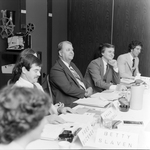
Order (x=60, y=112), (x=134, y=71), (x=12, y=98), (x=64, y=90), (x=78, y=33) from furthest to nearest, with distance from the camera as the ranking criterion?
(x=78, y=33), (x=134, y=71), (x=64, y=90), (x=60, y=112), (x=12, y=98)

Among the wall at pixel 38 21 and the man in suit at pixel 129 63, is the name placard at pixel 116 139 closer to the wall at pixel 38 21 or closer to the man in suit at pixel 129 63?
the man in suit at pixel 129 63

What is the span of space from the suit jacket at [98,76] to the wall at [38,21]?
221cm

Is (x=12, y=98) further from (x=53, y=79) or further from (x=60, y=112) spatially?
(x=53, y=79)

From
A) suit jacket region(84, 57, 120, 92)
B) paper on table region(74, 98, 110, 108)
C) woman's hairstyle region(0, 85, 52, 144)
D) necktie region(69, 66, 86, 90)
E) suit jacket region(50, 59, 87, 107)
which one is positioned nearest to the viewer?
woman's hairstyle region(0, 85, 52, 144)

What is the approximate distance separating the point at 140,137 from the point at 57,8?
5.41m

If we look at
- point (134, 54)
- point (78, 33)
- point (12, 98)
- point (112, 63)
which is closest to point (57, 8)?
point (78, 33)

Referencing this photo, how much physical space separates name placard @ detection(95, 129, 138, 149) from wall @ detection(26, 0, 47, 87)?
443cm

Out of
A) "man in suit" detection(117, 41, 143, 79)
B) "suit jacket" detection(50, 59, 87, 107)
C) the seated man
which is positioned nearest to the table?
the seated man

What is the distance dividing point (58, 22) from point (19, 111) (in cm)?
595

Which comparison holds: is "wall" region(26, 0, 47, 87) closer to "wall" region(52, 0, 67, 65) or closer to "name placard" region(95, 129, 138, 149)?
"wall" region(52, 0, 67, 65)

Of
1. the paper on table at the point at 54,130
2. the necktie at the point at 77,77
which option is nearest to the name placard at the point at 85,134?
the paper on table at the point at 54,130

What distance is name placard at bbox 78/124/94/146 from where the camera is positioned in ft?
5.55

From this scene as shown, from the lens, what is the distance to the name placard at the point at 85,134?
1.69 metres

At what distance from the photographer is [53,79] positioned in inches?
138
